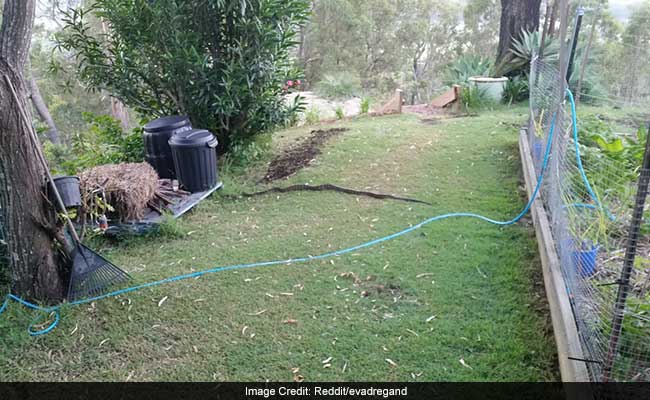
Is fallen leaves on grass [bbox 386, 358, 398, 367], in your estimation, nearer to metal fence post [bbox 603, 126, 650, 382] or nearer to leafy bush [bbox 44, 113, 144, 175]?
metal fence post [bbox 603, 126, 650, 382]

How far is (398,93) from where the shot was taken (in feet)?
24.3

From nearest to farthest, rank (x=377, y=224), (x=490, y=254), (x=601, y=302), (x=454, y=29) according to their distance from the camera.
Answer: (x=601, y=302) → (x=490, y=254) → (x=377, y=224) → (x=454, y=29)

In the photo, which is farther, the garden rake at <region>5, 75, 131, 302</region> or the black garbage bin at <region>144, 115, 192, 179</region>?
the black garbage bin at <region>144, 115, 192, 179</region>

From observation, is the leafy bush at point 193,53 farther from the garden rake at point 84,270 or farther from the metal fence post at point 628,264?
the metal fence post at point 628,264

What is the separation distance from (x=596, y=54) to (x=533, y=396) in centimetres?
519

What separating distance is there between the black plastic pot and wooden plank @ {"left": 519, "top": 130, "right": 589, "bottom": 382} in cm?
256

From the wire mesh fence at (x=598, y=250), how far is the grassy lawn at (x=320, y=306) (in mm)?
285

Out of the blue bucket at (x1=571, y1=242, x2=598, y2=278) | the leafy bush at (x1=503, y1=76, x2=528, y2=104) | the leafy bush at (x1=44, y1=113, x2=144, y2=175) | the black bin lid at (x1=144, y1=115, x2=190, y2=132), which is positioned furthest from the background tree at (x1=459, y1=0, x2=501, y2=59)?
the blue bucket at (x1=571, y1=242, x2=598, y2=278)

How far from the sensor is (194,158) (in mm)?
4117

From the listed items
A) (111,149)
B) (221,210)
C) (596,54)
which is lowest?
(221,210)

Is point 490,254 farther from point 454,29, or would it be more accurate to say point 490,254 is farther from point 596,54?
point 454,29

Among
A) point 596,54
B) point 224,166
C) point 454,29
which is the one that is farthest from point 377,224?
point 454,29

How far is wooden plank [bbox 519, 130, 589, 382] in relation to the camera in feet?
5.66

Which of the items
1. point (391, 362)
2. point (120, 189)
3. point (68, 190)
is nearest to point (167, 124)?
point (120, 189)
